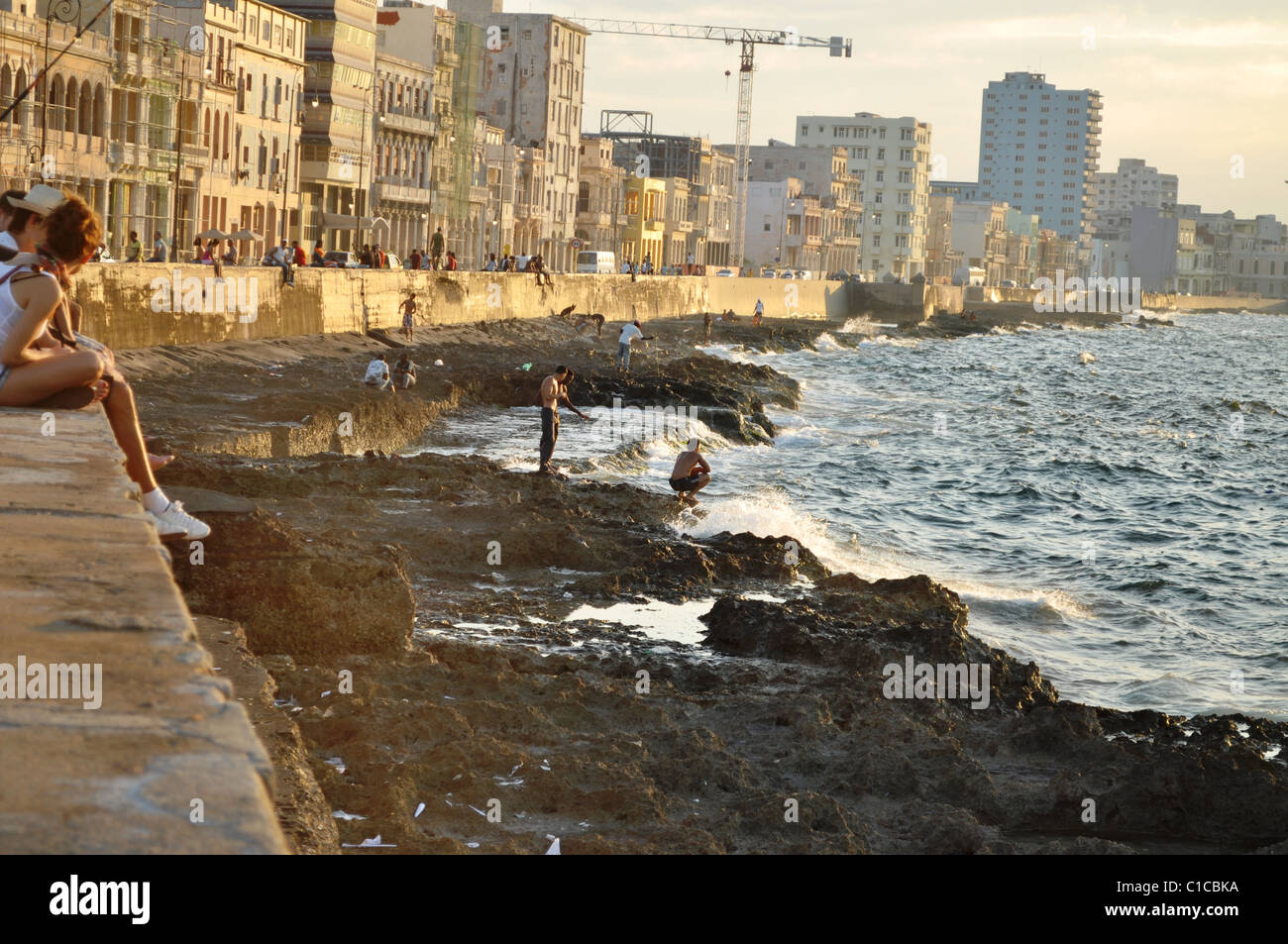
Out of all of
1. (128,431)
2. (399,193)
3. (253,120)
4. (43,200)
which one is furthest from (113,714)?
(399,193)

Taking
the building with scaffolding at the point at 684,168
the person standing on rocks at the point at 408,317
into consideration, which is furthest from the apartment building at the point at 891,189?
the person standing on rocks at the point at 408,317

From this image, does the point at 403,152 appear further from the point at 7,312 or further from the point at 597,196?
the point at 7,312

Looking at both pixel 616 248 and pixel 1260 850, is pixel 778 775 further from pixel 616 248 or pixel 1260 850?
pixel 616 248

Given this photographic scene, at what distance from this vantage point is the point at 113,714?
11.2 feet

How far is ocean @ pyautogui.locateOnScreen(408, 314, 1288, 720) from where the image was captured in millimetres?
19203

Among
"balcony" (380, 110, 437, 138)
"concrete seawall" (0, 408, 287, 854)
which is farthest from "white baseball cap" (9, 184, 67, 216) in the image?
"balcony" (380, 110, 437, 138)

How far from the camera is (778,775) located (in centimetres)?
1025

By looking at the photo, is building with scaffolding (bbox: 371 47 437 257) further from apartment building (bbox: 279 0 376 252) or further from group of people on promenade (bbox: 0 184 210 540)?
group of people on promenade (bbox: 0 184 210 540)

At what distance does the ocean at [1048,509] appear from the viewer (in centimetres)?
1920

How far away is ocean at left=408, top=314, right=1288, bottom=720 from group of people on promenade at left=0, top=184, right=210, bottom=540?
1058 centimetres

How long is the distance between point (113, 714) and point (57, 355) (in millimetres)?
5601

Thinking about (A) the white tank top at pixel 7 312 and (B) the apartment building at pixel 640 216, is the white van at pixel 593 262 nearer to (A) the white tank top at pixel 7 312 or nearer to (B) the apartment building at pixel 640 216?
(B) the apartment building at pixel 640 216
